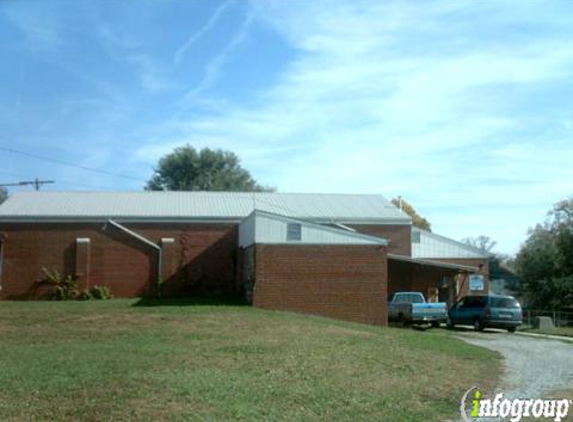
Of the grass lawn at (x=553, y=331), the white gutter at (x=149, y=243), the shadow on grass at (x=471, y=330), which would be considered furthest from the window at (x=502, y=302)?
the white gutter at (x=149, y=243)

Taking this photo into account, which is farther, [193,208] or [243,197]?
[243,197]

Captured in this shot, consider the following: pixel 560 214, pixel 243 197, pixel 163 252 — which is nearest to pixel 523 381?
pixel 163 252

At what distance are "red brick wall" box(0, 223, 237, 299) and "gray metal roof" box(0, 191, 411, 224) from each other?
71 cm

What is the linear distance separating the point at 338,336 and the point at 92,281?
2036 cm

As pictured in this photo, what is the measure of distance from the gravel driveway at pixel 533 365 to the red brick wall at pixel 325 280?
13.1 ft

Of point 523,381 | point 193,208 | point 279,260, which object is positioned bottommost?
point 523,381

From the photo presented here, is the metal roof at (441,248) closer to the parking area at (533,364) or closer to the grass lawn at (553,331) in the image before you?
the grass lawn at (553,331)

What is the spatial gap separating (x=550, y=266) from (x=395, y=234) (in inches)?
427

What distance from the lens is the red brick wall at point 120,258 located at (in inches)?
1448

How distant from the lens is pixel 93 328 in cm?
2014

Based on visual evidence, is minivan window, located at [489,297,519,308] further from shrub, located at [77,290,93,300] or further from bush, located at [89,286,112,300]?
shrub, located at [77,290,93,300]

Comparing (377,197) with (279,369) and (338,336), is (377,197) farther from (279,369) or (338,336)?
(279,369)

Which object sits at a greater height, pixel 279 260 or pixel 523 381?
pixel 279 260

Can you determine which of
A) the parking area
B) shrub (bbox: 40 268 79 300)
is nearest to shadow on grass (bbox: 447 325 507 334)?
the parking area
